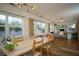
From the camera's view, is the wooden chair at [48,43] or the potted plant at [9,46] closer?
the potted plant at [9,46]

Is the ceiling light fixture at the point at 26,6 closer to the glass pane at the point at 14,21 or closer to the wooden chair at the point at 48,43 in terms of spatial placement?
the glass pane at the point at 14,21

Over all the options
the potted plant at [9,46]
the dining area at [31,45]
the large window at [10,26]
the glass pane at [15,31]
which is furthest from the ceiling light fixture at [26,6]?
the potted plant at [9,46]

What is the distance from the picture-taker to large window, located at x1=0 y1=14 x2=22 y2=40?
1733 mm

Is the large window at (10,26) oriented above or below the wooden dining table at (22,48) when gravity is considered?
above

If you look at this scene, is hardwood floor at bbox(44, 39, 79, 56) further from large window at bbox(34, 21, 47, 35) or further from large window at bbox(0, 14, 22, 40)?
large window at bbox(0, 14, 22, 40)

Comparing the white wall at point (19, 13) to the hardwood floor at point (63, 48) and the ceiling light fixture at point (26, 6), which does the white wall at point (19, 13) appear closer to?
the ceiling light fixture at point (26, 6)

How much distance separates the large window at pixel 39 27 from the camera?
187 cm

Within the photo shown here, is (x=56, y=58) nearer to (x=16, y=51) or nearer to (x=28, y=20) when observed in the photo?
(x=16, y=51)

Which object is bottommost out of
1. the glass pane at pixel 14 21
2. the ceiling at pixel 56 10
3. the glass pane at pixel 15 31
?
the glass pane at pixel 15 31

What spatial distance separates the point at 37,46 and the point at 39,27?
37 centimetres

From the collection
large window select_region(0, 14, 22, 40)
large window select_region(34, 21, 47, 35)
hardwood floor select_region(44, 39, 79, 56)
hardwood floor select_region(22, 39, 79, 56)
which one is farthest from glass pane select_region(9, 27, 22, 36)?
hardwood floor select_region(44, 39, 79, 56)

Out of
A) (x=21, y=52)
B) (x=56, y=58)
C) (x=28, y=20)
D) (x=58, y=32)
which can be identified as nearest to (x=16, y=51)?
(x=21, y=52)

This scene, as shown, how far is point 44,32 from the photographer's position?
6.15ft

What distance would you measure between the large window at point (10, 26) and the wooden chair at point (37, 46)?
35 centimetres
